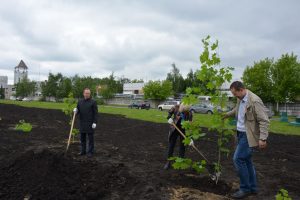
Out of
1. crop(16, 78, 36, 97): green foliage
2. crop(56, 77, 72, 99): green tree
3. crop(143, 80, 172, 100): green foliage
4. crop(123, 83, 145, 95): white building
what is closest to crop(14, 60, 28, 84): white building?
crop(16, 78, 36, 97): green foliage

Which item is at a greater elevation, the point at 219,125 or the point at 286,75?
the point at 286,75

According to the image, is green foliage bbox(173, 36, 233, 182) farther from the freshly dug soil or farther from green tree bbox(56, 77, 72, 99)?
green tree bbox(56, 77, 72, 99)

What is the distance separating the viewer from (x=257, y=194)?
5.76 meters

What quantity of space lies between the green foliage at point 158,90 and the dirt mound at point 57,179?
187 feet

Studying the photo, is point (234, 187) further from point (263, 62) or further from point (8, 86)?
point (8, 86)

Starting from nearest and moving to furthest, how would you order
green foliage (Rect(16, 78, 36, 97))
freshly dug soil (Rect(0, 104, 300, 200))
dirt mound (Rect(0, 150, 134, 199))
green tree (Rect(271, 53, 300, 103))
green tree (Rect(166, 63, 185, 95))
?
dirt mound (Rect(0, 150, 134, 199)), freshly dug soil (Rect(0, 104, 300, 200)), green tree (Rect(271, 53, 300, 103)), green tree (Rect(166, 63, 185, 95)), green foliage (Rect(16, 78, 36, 97))

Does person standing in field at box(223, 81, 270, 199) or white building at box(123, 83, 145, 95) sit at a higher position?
white building at box(123, 83, 145, 95)

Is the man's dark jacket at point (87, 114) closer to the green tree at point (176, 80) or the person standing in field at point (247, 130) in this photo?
the person standing in field at point (247, 130)

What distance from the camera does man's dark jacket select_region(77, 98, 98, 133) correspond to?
905 centimetres

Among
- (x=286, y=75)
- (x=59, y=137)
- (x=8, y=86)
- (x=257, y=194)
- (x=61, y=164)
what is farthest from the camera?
(x=8, y=86)

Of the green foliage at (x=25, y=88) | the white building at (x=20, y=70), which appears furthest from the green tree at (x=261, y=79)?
the white building at (x=20, y=70)

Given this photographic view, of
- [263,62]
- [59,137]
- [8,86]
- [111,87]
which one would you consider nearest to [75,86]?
[111,87]

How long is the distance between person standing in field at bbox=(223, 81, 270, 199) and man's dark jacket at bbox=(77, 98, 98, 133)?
457 cm

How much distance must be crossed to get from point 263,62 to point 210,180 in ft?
138
